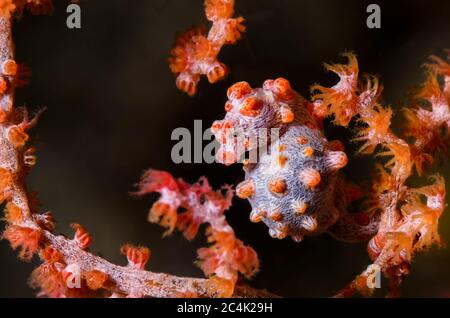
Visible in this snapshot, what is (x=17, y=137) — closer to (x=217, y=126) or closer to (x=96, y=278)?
(x=96, y=278)


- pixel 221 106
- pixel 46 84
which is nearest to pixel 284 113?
pixel 221 106

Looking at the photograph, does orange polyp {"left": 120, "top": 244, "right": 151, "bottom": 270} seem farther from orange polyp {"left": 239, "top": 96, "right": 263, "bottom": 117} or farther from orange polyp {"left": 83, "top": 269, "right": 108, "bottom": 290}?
orange polyp {"left": 239, "top": 96, "right": 263, "bottom": 117}

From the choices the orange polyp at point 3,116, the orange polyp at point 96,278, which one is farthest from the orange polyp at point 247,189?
the orange polyp at point 3,116

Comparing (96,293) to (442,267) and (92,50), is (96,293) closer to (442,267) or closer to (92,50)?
(92,50)

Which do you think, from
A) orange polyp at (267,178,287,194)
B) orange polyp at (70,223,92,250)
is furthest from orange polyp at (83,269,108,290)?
orange polyp at (267,178,287,194)

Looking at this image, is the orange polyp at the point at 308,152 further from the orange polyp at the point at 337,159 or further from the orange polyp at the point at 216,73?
the orange polyp at the point at 216,73

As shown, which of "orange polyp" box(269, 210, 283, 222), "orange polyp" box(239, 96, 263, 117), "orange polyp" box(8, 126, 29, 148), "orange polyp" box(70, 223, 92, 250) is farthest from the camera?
"orange polyp" box(70, 223, 92, 250)

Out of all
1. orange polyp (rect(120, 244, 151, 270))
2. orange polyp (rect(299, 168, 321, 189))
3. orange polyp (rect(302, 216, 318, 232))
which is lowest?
orange polyp (rect(120, 244, 151, 270))
